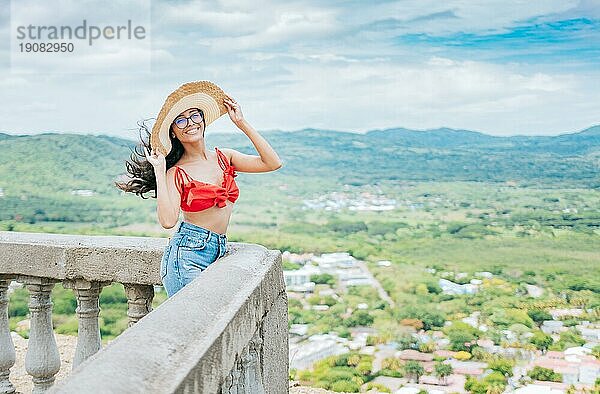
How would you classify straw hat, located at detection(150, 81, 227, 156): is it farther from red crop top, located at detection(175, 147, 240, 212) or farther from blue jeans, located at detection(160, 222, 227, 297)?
blue jeans, located at detection(160, 222, 227, 297)

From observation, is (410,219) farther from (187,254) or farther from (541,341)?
(187,254)

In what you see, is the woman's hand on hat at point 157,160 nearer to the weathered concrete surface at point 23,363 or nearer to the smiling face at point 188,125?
the smiling face at point 188,125

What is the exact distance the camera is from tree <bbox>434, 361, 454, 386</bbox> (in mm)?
10383

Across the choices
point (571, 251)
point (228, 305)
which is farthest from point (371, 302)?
point (228, 305)

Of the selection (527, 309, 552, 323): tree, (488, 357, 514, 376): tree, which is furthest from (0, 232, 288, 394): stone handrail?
(527, 309, 552, 323): tree

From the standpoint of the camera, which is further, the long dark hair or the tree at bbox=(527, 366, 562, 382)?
the tree at bbox=(527, 366, 562, 382)

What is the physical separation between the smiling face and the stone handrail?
43 centimetres

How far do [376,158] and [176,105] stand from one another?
2604 centimetres

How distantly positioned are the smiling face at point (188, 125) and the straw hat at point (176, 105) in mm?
19

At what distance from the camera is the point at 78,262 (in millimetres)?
3217

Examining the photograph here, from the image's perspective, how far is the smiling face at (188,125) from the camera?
2901 mm

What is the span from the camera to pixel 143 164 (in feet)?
9.67

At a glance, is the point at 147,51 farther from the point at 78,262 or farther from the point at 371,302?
the point at 78,262

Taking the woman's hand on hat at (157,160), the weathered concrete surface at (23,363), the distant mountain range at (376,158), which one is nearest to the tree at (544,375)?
the weathered concrete surface at (23,363)
